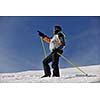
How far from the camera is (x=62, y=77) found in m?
4.73

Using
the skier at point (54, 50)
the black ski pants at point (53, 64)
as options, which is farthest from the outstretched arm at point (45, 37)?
the black ski pants at point (53, 64)

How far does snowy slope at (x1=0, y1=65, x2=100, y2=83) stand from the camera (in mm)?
4680

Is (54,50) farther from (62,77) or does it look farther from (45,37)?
(62,77)

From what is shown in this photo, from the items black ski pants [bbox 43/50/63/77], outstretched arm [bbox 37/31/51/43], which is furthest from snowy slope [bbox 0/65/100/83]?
outstretched arm [bbox 37/31/51/43]

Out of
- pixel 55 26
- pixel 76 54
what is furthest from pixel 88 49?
pixel 55 26

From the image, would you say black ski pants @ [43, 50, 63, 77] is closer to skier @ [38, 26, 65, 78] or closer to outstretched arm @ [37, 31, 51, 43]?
skier @ [38, 26, 65, 78]

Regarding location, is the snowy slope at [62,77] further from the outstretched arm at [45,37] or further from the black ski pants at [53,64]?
the outstretched arm at [45,37]

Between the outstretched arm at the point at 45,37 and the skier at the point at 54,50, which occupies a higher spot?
the outstretched arm at the point at 45,37

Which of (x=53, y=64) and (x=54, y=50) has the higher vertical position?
(x=54, y=50)

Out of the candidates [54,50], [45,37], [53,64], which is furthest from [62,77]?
[45,37]

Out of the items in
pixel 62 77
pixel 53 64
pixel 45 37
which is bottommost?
pixel 62 77

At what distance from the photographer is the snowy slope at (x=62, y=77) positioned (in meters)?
4.68

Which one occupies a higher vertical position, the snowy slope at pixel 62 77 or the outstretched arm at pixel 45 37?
the outstretched arm at pixel 45 37

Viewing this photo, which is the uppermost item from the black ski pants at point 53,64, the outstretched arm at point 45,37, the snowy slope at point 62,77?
the outstretched arm at point 45,37
